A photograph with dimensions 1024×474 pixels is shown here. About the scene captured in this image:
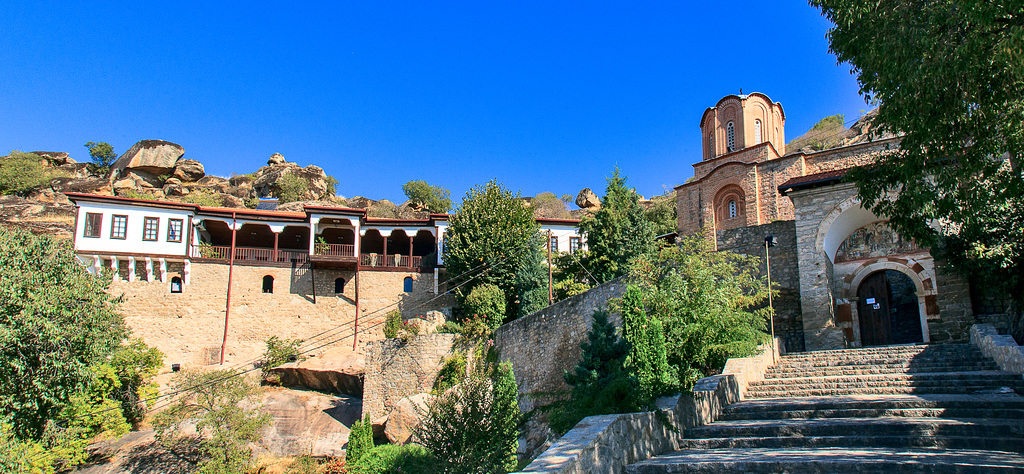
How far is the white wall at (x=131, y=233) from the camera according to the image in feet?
92.7

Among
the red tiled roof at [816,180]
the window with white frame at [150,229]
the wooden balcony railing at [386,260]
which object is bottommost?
the wooden balcony railing at [386,260]

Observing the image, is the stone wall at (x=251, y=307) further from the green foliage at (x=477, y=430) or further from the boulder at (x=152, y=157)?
the green foliage at (x=477, y=430)

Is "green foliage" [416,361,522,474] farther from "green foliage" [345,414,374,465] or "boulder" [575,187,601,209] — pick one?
"boulder" [575,187,601,209]

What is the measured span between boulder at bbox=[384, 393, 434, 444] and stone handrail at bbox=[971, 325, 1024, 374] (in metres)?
14.3

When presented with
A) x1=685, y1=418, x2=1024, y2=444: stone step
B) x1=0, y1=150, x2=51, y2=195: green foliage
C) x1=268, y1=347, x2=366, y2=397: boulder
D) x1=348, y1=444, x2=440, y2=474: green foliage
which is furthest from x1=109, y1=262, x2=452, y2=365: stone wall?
x1=685, y1=418, x2=1024, y2=444: stone step

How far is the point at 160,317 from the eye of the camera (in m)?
28.2

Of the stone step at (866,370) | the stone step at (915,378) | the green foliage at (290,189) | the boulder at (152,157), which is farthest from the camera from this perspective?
the boulder at (152,157)

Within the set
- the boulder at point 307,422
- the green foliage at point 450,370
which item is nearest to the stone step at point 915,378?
the green foliage at point 450,370

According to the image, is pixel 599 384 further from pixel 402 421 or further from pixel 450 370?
pixel 450 370

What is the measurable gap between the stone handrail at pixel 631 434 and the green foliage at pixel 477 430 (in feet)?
12.9

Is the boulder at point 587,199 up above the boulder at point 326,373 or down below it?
above

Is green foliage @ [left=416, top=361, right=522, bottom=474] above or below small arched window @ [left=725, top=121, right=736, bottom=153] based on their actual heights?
below

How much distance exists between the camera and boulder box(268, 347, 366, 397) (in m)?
24.5

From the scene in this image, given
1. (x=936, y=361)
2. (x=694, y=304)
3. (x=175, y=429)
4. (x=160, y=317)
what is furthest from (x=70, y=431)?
(x=936, y=361)
